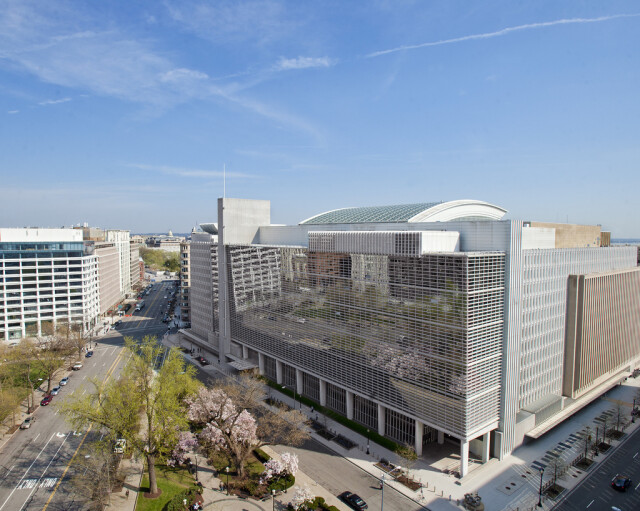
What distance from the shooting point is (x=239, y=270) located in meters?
76.4

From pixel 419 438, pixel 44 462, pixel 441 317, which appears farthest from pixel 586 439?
pixel 44 462

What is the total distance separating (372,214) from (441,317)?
2793 cm

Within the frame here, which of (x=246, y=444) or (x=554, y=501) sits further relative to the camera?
(x=246, y=444)

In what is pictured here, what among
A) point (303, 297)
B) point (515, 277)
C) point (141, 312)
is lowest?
point (141, 312)

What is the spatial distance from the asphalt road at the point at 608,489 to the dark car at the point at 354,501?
18.6m

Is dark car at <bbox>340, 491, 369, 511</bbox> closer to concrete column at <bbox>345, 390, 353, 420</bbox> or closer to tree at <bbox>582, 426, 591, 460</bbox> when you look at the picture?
concrete column at <bbox>345, 390, 353, 420</bbox>

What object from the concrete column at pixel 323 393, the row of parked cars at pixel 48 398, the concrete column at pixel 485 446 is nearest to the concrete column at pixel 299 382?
the concrete column at pixel 323 393

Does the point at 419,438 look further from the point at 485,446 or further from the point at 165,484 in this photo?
the point at 165,484

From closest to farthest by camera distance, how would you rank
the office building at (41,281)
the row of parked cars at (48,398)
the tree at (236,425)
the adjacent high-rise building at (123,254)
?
the tree at (236,425), the row of parked cars at (48,398), the office building at (41,281), the adjacent high-rise building at (123,254)

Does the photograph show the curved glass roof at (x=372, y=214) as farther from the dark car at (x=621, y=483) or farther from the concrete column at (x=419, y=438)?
the dark car at (x=621, y=483)

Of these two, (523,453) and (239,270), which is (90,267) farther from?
(523,453)

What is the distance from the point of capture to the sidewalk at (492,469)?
40.8 m

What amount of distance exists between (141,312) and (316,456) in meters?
111

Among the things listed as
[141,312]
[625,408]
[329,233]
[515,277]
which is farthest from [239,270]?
Answer: [141,312]
